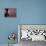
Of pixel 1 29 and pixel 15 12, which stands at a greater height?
pixel 15 12

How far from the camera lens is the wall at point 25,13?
2641 millimetres

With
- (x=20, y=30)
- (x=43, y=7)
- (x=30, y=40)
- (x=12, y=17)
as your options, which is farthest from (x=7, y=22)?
(x=43, y=7)

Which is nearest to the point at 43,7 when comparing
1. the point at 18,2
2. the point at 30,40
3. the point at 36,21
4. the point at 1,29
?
the point at 36,21

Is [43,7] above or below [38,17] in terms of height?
above

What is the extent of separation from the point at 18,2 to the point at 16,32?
0.64 metres

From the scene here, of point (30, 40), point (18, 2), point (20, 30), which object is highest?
point (18, 2)

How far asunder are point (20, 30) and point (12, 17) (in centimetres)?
33

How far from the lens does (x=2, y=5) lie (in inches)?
104

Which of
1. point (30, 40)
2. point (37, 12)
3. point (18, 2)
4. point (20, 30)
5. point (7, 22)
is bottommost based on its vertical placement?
point (30, 40)

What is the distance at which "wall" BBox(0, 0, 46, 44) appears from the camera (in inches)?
104

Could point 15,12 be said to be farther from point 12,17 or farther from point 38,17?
point 38,17

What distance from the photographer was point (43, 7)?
105 inches

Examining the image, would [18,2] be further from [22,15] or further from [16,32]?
[16,32]

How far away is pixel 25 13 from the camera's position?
Answer: 2.66 metres
